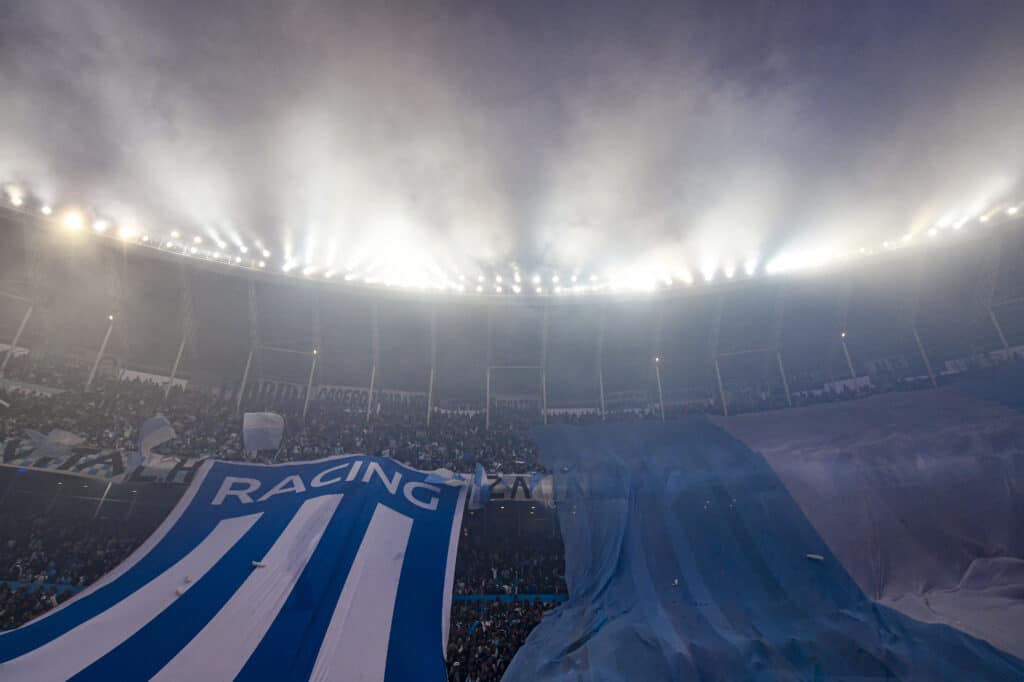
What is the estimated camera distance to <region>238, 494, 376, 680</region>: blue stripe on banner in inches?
341

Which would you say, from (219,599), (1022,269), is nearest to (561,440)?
(219,599)

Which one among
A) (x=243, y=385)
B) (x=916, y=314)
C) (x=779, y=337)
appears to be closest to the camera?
(x=916, y=314)

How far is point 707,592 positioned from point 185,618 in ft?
41.2

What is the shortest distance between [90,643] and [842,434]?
20207 millimetres

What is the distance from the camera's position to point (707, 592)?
10.9m

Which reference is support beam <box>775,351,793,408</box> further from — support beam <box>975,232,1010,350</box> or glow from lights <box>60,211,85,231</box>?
glow from lights <box>60,211,85,231</box>

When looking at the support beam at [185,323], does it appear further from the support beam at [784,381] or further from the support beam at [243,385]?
the support beam at [784,381]

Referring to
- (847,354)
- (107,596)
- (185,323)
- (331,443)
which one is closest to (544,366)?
(331,443)

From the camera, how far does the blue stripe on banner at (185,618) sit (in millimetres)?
8062

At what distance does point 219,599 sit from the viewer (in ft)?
33.0

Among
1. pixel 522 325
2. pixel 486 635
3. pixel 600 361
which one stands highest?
pixel 522 325

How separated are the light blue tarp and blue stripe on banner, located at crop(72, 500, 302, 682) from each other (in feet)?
23.2

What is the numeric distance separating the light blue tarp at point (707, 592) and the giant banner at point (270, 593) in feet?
11.6

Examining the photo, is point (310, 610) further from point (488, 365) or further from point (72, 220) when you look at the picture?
point (72, 220)
